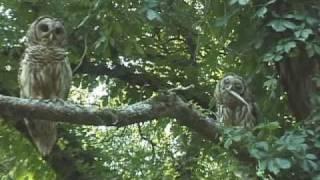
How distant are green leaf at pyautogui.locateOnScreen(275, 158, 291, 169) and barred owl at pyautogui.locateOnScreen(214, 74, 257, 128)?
0.68 meters

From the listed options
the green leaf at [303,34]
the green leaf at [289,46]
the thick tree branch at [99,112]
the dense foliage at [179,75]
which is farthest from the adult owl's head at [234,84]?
the thick tree branch at [99,112]

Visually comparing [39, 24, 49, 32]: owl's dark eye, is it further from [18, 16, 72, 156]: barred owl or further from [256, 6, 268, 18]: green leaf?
[256, 6, 268, 18]: green leaf

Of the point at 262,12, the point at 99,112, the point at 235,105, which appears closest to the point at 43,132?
the point at 235,105

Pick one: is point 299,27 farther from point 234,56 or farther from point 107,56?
point 107,56

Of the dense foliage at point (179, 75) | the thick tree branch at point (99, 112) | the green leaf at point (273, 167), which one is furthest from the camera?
the dense foliage at point (179, 75)

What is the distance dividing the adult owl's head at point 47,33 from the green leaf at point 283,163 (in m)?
2.00

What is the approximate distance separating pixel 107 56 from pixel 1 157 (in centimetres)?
166

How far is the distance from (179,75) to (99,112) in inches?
122

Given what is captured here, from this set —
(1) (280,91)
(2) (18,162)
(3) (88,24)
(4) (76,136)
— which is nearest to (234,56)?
(1) (280,91)

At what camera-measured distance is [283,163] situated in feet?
13.2

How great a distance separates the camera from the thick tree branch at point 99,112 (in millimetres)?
3744

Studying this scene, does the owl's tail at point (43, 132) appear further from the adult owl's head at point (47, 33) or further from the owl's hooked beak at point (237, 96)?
the owl's hooked beak at point (237, 96)

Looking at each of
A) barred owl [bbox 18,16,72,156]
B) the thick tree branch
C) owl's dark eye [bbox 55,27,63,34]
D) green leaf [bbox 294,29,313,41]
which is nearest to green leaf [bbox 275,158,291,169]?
the thick tree branch

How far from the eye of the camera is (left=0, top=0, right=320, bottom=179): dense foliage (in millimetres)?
4336
